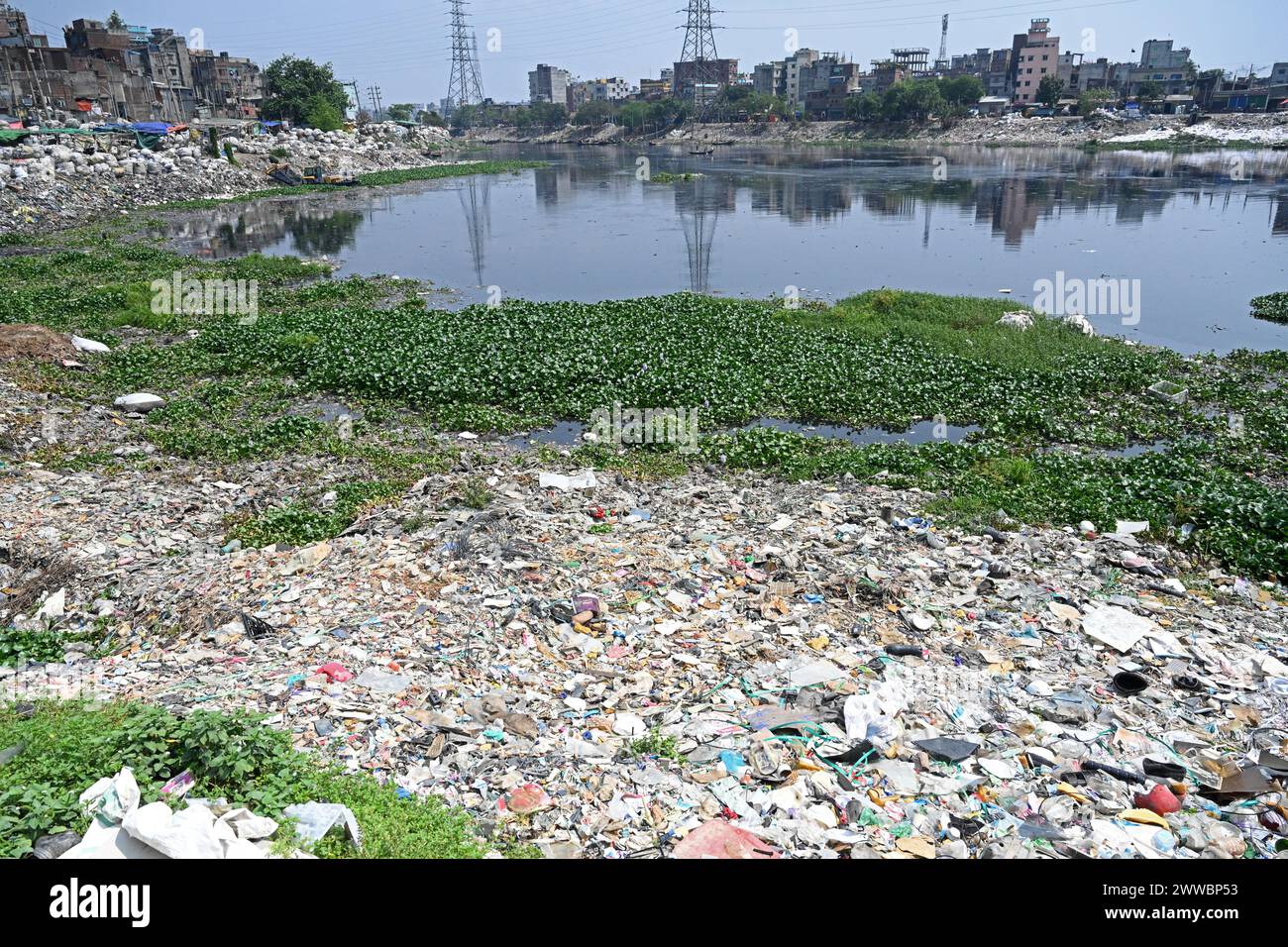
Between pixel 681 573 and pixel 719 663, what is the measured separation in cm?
143

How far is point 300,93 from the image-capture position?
71.5 m

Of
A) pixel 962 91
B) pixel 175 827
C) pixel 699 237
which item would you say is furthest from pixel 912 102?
pixel 175 827

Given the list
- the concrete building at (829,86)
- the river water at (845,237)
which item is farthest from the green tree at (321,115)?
the concrete building at (829,86)

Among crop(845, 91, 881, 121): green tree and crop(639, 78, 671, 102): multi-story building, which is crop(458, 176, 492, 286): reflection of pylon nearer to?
crop(845, 91, 881, 121): green tree

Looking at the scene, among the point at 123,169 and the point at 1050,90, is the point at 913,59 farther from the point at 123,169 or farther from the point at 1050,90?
the point at 123,169

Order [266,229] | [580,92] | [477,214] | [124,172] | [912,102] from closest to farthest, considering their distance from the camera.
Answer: [266,229]
[124,172]
[477,214]
[912,102]
[580,92]

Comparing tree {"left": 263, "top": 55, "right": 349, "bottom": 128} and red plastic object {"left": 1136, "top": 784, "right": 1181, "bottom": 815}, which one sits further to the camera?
tree {"left": 263, "top": 55, "right": 349, "bottom": 128}

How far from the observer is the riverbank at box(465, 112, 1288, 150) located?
244 ft

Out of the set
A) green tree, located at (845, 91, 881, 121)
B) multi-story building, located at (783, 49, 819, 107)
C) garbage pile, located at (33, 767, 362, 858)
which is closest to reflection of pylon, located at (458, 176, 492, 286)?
garbage pile, located at (33, 767, 362, 858)

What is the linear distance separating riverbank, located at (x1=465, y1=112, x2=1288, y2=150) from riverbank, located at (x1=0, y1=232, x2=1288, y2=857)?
78455mm

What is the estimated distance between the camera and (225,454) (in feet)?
33.0

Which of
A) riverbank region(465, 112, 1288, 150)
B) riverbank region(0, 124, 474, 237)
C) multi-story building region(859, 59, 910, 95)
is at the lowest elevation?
riverbank region(0, 124, 474, 237)

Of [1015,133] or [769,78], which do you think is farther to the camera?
[769,78]
